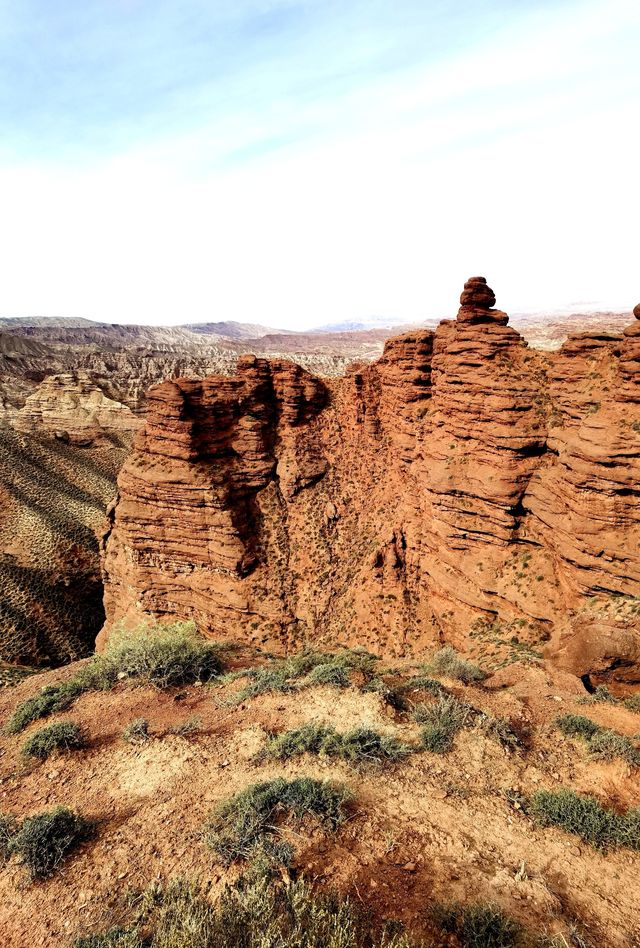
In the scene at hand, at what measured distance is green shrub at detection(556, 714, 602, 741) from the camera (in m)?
9.67

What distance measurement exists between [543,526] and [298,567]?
1319 centimetres

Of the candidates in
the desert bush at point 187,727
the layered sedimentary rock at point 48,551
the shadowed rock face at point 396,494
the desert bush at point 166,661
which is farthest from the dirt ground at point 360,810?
the layered sedimentary rock at point 48,551

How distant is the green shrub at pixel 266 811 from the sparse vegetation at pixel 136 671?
19.3ft

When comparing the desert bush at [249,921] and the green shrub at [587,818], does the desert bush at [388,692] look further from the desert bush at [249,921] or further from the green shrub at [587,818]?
the desert bush at [249,921]

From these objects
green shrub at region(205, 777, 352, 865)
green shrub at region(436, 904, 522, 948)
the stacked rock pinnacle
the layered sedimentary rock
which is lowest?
the layered sedimentary rock

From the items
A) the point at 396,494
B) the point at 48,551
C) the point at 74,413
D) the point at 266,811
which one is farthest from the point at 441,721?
the point at 74,413

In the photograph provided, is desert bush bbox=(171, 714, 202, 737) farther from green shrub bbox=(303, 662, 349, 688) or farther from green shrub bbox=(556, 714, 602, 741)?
green shrub bbox=(556, 714, 602, 741)

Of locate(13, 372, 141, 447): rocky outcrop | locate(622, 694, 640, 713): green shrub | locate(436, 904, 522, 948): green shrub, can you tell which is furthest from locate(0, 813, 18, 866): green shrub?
locate(13, 372, 141, 447): rocky outcrop

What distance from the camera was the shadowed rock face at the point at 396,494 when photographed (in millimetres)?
16172

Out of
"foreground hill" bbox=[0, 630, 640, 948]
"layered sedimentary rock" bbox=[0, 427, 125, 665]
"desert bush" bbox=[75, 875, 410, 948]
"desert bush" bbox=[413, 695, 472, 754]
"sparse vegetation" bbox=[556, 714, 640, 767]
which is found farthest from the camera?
"layered sedimentary rock" bbox=[0, 427, 125, 665]

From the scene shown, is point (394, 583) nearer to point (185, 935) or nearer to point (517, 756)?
point (517, 756)

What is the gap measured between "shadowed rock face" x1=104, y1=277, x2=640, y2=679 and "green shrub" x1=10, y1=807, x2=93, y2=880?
14250 millimetres

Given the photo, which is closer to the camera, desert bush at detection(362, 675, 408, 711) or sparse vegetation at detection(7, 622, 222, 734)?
desert bush at detection(362, 675, 408, 711)

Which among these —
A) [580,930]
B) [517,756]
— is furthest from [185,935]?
[517,756]
